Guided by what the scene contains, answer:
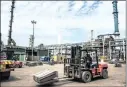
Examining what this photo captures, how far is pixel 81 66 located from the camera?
14.7m

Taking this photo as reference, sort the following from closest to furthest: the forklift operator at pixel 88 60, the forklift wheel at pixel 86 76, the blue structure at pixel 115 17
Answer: the forklift wheel at pixel 86 76 < the forklift operator at pixel 88 60 < the blue structure at pixel 115 17

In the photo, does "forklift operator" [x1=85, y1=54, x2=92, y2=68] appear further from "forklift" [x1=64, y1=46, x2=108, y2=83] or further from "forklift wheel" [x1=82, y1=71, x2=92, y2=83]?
"forklift wheel" [x1=82, y1=71, x2=92, y2=83]

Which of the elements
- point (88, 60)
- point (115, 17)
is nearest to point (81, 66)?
point (88, 60)

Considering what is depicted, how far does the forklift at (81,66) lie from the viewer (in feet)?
47.4

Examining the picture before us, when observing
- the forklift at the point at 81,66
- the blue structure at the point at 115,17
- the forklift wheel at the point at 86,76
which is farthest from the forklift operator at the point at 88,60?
the blue structure at the point at 115,17

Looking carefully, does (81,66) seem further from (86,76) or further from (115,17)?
(115,17)

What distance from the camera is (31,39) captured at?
71438 millimetres

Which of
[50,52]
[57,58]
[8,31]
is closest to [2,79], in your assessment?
[57,58]

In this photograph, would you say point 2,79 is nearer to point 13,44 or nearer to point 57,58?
point 57,58

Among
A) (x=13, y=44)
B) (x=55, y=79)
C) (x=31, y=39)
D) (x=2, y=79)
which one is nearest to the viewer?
(x=55, y=79)

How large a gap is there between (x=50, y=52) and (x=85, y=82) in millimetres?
63977

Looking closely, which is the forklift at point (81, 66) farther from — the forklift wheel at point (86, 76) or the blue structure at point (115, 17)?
the blue structure at point (115, 17)

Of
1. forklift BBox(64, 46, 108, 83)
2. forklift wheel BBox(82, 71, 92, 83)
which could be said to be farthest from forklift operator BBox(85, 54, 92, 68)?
forklift wheel BBox(82, 71, 92, 83)

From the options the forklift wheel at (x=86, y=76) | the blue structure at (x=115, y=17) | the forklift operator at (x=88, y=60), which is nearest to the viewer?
the forklift wheel at (x=86, y=76)
